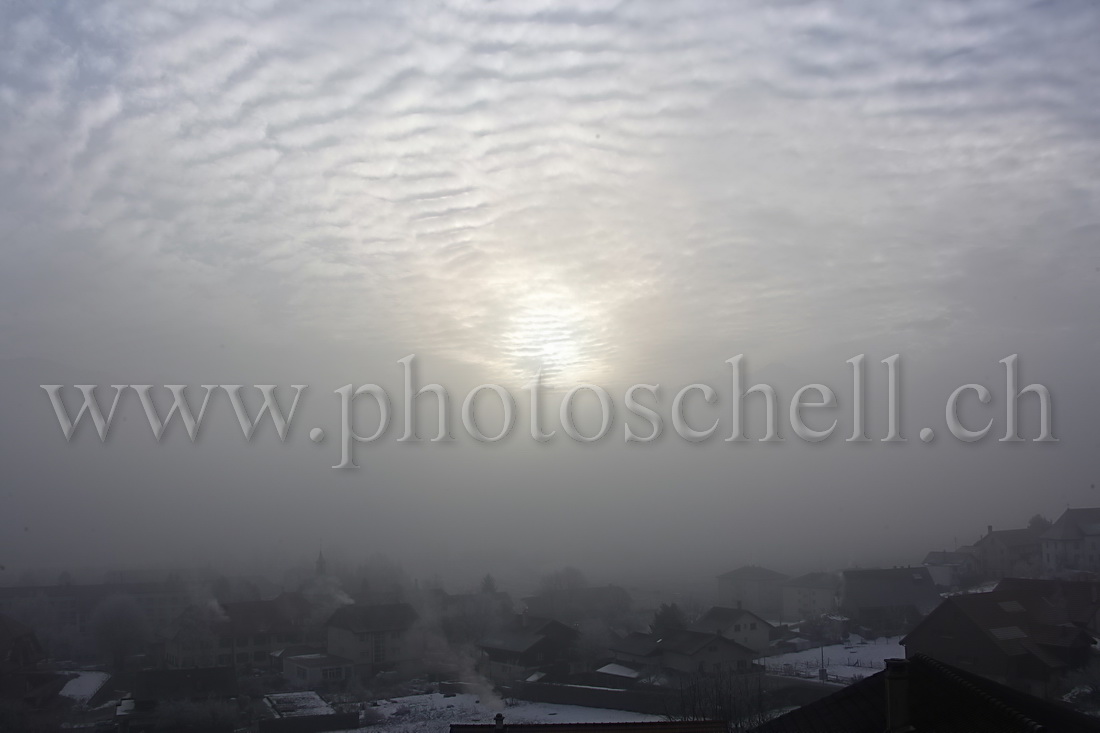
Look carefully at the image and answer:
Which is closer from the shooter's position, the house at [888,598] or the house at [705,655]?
the house at [705,655]

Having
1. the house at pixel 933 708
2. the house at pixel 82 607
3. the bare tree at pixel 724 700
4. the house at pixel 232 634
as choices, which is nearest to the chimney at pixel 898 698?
the house at pixel 933 708

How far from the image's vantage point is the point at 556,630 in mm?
35969

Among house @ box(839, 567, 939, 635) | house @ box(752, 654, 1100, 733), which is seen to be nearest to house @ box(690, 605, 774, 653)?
house @ box(839, 567, 939, 635)

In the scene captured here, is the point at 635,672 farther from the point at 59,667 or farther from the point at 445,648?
the point at 59,667

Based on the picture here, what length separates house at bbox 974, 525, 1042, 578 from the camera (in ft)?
178

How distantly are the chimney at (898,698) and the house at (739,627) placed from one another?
82.8 ft

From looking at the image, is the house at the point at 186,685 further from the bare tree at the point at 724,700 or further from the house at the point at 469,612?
the bare tree at the point at 724,700

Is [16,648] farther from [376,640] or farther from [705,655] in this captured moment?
[705,655]

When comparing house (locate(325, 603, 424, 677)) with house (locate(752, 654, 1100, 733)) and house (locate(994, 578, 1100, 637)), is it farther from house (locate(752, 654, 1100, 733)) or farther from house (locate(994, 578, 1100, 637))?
house (locate(752, 654, 1100, 733))

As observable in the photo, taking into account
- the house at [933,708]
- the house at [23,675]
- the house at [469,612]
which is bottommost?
the house at [469,612]

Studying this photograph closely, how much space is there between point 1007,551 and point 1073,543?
5199mm

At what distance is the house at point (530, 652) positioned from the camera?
33875 mm

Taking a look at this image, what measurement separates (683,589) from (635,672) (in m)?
46.5

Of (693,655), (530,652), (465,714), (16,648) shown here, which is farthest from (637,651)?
(16,648)
